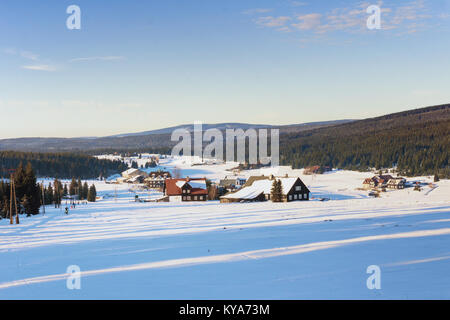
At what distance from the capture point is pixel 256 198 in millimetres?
52906

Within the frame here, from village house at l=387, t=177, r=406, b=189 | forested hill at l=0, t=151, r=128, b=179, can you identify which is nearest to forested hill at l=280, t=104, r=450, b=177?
village house at l=387, t=177, r=406, b=189

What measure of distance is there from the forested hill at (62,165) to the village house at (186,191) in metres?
94.4

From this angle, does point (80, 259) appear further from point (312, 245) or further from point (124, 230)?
point (312, 245)

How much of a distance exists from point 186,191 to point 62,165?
381 feet

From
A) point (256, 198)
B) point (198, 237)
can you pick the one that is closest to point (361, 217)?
point (198, 237)

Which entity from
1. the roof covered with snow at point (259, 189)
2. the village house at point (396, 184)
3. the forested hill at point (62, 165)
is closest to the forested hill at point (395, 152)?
the village house at point (396, 184)

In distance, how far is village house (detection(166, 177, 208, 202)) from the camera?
217ft

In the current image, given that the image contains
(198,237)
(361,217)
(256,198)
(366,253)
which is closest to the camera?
(366,253)

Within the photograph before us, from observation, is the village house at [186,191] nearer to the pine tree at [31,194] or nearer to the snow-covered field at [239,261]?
the pine tree at [31,194]

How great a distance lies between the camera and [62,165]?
162 meters

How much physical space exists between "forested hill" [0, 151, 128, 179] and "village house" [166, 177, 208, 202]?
310 ft

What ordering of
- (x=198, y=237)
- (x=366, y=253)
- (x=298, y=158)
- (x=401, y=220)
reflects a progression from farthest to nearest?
(x=298, y=158) < (x=401, y=220) < (x=198, y=237) < (x=366, y=253)

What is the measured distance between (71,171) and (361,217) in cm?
15794
